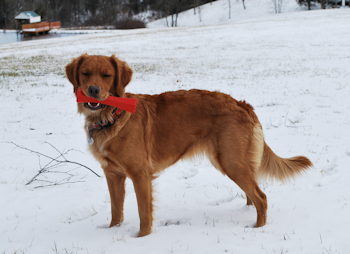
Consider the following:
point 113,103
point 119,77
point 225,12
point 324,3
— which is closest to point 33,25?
point 225,12

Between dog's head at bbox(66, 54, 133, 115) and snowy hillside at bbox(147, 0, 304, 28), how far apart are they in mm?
65090

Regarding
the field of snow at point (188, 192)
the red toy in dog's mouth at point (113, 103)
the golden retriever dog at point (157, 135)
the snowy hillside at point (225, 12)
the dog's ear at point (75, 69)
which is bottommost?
the field of snow at point (188, 192)

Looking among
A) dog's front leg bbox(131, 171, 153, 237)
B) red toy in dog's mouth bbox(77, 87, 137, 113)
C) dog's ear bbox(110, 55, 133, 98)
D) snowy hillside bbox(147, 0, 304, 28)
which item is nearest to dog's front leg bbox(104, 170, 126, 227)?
dog's front leg bbox(131, 171, 153, 237)

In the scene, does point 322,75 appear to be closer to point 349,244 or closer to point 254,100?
point 254,100

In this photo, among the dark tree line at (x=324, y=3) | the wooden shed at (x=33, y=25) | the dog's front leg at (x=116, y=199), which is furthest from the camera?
the dark tree line at (x=324, y=3)

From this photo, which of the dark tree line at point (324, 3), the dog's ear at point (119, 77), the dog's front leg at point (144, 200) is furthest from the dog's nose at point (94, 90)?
the dark tree line at point (324, 3)

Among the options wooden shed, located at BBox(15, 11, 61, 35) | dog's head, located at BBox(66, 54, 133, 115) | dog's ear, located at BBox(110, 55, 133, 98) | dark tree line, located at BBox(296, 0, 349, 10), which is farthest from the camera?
dark tree line, located at BBox(296, 0, 349, 10)

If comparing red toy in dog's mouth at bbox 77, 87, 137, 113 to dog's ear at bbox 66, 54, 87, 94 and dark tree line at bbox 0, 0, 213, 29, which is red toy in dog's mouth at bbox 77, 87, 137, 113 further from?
dark tree line at bbox 0, 0, 213, 29

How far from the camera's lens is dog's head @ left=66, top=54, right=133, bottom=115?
312 cm

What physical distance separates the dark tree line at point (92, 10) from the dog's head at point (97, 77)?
61.2 meters

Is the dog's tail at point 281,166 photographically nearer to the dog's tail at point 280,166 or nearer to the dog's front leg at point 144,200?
the dog's tail at point 280,166

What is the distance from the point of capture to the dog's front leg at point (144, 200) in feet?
10.5

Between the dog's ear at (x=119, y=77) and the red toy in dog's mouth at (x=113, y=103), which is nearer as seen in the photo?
the red toy in dog's mouth at (x=113, y=103)

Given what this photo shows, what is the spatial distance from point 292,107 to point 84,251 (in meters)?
6.20
